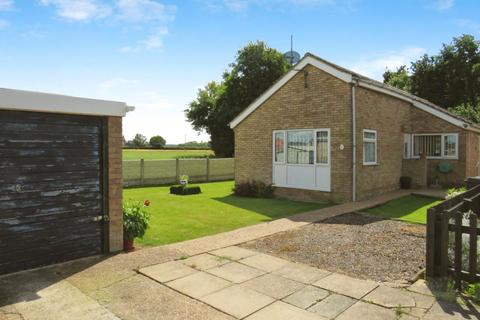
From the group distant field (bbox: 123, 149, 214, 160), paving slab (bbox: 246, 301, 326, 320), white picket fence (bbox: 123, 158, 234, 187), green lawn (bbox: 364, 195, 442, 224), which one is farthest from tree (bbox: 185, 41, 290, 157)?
paving slab (bbox: 246, 301, 326, 320)

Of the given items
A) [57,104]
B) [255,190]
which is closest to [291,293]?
[57,104]

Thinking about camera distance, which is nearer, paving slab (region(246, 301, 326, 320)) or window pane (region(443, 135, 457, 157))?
paving slab (region(246, 301, 326, 320))

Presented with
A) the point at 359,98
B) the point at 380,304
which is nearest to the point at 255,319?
the point at 380,304

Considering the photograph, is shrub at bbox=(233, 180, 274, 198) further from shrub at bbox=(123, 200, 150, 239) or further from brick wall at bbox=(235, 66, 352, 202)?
shrub at bbox=(123, 200, 150, 239)

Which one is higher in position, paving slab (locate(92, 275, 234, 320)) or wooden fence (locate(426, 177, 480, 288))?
wooden fence (locate(426, 177, 480, 288))

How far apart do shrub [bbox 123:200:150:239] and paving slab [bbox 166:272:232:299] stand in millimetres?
1968

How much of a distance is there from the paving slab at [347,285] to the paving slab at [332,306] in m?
0.18

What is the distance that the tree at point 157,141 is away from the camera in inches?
2709

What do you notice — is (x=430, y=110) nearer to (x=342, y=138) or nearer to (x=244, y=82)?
(x=342, y=138)

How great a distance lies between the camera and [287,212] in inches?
472

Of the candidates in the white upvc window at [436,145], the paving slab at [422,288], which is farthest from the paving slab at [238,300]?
the white upvc window at [436,145]

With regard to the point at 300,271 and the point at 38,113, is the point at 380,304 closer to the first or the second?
the point at 300,271

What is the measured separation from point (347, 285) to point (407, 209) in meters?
7.92

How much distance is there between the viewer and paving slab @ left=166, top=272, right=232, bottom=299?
5157 millimetres
